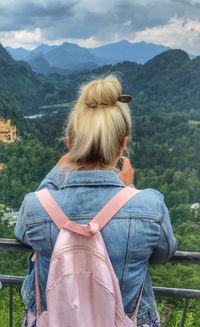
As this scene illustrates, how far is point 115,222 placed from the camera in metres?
1.18

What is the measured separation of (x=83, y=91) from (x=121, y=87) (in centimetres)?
10

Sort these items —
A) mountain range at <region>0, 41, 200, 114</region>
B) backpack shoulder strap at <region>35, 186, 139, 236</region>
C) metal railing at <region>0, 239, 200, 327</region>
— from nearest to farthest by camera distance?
backpack shoulder strap at <region>35, 186, 139, 236</region>
metal railing at <region>0, 239, 200, 327</region>
mountain range at <region>0, 41, 200, 114</region>

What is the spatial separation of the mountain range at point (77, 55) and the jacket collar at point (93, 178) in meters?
61.9

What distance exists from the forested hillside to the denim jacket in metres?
13.1

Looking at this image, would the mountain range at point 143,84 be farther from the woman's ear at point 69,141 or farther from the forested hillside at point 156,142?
the woman's ear at point 69,141

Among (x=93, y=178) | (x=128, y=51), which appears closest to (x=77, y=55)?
(x=128, y=51)

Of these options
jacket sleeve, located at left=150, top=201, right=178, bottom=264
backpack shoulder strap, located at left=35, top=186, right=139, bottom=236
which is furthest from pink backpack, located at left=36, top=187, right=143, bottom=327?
jacket sleeve, located at left=150, top=201, right=178, bottom=264

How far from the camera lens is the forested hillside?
92.7 feet

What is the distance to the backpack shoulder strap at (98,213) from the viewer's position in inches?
45.3

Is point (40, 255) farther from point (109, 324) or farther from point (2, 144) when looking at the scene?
point (2, 144)

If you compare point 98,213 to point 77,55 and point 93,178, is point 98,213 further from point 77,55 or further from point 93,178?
point 77,55

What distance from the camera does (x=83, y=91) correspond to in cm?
124

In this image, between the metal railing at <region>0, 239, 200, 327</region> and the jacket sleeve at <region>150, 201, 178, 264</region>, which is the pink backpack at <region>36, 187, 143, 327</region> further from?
the metal railing at <region>0, 239, 200, 327</region>

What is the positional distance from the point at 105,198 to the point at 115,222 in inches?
2.4
